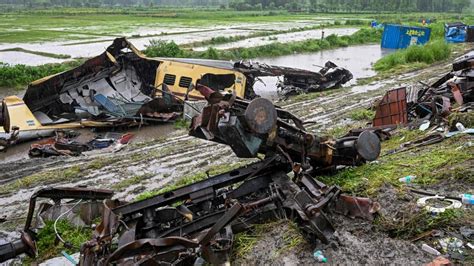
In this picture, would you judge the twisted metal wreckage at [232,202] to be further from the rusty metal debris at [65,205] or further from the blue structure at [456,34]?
the blue structure at [456,34]

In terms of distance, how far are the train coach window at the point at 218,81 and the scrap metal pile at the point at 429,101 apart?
19.9 ft

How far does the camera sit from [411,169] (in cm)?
528

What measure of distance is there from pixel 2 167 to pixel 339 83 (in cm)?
1211

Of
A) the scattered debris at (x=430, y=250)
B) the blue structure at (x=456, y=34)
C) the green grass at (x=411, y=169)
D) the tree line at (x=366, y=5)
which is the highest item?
the tree line at (x=366, y=5)

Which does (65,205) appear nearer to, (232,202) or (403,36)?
(232,202)

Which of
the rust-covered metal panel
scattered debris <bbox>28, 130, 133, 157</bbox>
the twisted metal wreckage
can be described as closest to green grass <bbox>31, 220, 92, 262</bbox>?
the twisted metal wreckage

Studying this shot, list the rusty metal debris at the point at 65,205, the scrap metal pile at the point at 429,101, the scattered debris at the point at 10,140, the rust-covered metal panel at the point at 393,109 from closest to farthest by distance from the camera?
the rusty metal debris at the point at 65,205 < the scrap metal pile at the point at 429,101 < the rust-covered metal panel at the point at 393,109 < the scattered debris at the point at 10,140

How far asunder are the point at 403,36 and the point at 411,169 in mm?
26511

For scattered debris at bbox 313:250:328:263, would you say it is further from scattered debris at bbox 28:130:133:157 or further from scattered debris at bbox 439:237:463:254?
scattered debris at bbox 28:130:133:157

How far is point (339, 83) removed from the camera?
688 inches

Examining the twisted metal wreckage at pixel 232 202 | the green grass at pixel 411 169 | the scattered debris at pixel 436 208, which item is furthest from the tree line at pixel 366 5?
the scattered debris at pixel 436 208

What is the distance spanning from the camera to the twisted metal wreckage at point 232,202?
383 cm

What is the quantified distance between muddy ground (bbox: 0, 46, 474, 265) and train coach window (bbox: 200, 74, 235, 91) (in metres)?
1.90

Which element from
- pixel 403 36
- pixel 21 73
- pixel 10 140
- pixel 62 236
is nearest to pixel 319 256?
pixel 62 236
